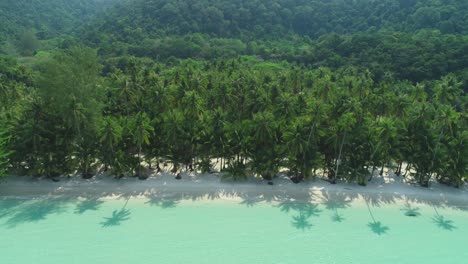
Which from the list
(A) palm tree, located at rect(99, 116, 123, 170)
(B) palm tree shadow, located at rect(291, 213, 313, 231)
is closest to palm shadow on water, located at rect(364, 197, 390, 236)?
(B) palm tree shadow, located at rect(291, 213, 313, 231)

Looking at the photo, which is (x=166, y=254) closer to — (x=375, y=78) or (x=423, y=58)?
(x=375, y=78)

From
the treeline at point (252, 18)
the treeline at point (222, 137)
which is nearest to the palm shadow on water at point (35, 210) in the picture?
the treeline at point (222, 137)

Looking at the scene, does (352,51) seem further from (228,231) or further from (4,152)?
(4,152)

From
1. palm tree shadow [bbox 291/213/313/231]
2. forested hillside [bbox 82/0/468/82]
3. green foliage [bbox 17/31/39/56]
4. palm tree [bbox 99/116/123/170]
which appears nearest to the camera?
palm tree shadow [bbox 291/213/313/231]

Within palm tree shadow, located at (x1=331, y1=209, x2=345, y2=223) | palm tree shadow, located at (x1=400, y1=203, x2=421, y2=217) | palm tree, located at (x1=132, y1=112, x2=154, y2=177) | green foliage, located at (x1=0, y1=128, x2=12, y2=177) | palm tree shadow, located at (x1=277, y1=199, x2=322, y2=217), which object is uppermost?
palm tree, located at (x1=132, y1=112, x2=154, y2=177)

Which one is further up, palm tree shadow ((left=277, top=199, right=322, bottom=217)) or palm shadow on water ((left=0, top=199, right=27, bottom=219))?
palm tree shadow ((left=277, top=199, right=322, bottom=217))

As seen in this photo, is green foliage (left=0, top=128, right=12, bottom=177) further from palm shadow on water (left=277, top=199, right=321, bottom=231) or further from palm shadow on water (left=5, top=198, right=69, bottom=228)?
palm shadow on water (left=277, top=199, right=321, bottom=231)
